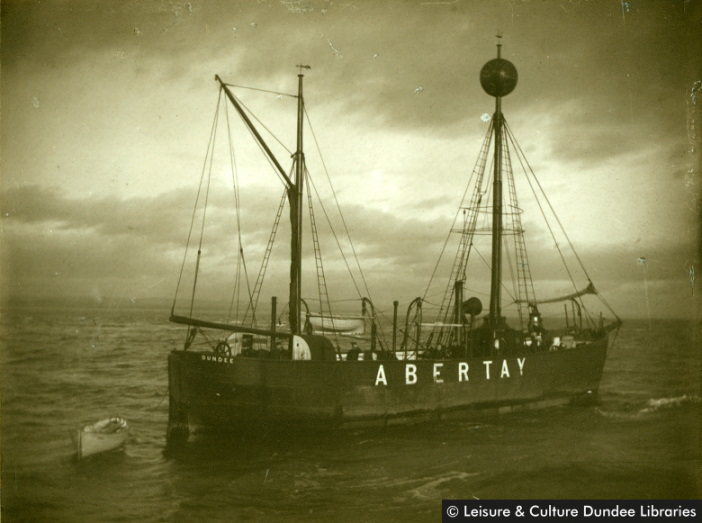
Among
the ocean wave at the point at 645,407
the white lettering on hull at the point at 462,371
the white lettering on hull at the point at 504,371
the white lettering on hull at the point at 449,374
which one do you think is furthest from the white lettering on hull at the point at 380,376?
the ocean wave at the point at 645,407

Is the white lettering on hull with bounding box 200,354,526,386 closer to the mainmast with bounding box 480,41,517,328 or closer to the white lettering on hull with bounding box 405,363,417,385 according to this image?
the white lettering on hull with bounding box 405,363,417,385

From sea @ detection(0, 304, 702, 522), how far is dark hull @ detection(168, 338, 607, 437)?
0.58 metres

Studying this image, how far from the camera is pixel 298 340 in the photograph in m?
18.4

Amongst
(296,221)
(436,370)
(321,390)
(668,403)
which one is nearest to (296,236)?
(296,221)

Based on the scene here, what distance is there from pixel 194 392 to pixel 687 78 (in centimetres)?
1570

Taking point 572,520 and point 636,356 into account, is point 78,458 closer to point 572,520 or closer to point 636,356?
point 572,520

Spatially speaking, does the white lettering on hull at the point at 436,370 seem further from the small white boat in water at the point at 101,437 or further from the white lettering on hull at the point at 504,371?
the small white boat in water at the point at 101,437

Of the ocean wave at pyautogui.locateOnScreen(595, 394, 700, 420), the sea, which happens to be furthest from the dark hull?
the ocean wave at pyautogui.locateOnScreen(595, 394, 700, 420)

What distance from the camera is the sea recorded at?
13359 mm

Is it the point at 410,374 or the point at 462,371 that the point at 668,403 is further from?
the point at 410,374

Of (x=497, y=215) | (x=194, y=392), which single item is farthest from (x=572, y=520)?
(x=497, y=215)

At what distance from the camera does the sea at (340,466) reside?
13.4 metres

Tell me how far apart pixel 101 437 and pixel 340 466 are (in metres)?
7.22

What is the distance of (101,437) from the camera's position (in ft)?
57.7
